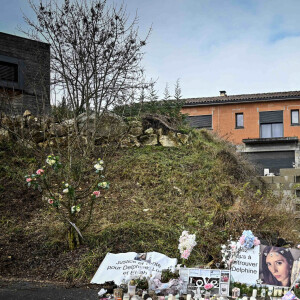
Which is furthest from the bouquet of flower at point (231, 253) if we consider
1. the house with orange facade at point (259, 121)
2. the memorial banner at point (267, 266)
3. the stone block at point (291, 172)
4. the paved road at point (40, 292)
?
the house with orange facade at point (259, 121)

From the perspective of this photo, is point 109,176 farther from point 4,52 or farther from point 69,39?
point 4,52

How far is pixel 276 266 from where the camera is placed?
17.4 ft

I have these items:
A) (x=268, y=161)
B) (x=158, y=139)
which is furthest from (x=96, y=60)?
(x=268, y=161)

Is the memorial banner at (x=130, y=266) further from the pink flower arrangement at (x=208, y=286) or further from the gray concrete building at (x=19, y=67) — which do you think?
the gray concrete building at (x=19, y=67)

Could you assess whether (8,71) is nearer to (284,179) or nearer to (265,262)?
(284,179)

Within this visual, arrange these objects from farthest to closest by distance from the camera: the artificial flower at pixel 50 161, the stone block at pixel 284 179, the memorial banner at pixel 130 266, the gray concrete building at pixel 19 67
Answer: the gray concrete building at pixel 19 67 < the stone block at pixel 284 179 < the artificial flower at pixel 50 161 < the memorial banner at pixel 130 266

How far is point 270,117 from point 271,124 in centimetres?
46

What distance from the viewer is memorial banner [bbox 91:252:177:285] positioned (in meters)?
5.47

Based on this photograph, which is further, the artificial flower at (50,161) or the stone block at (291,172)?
the stone block at (291,172)

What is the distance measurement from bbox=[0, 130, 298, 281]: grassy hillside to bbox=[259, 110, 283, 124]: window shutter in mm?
15110

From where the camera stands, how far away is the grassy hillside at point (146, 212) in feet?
20.3

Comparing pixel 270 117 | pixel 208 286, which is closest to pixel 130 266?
pixel 208 286

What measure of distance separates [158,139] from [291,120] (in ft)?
52.5

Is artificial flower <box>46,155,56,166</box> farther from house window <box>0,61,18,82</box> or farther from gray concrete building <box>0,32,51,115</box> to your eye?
house window <box>0,61,18,82</box>
